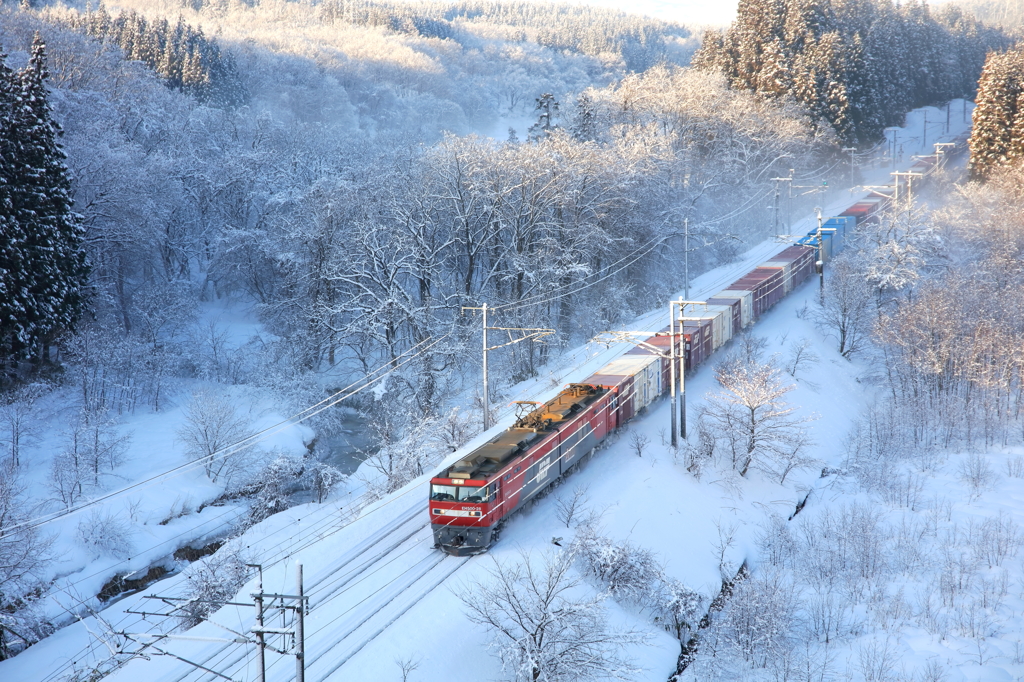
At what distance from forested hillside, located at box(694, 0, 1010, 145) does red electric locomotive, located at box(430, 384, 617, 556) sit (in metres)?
68.4

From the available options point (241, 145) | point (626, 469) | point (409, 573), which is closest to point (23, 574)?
point (409, 573)


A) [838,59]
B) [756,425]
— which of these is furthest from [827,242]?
[838,59]

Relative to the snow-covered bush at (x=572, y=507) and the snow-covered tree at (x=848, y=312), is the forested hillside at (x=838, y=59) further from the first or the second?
the snow-covered bush at (x=572, y=507)

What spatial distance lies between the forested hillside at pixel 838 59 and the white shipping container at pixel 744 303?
4711 centimetres

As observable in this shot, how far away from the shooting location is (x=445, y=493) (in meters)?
24.3

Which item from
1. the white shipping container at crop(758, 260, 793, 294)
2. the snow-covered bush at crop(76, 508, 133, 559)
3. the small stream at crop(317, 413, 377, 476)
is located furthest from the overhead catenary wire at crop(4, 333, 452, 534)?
the white shipping container at crop(758, 260, 793, 294)

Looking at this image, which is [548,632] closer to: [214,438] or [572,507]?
[572,507]

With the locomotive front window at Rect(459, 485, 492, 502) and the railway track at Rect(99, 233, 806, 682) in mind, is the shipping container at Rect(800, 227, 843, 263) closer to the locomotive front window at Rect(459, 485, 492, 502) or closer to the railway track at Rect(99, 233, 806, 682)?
the railway track at Rect(99, 233, 806, 682)

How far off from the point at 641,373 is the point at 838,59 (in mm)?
67373

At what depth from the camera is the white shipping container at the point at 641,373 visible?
34844 millimetres

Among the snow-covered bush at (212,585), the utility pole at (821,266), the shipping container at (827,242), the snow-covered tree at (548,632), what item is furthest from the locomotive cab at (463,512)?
the shipping container at (827,242)

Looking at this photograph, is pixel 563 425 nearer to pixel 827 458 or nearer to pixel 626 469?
pixel 626 469

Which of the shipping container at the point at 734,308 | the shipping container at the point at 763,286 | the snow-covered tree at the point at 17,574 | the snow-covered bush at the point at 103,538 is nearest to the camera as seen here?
the snow-covered tree at the point at 17,574

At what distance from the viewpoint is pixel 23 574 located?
27.3 metres
